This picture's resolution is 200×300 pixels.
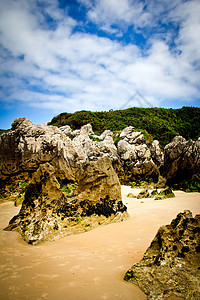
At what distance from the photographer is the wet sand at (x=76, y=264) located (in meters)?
1.79

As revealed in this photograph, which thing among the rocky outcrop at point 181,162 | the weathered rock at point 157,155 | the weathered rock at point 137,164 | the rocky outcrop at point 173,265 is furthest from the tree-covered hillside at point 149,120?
the rocky outcrop at point 173,265

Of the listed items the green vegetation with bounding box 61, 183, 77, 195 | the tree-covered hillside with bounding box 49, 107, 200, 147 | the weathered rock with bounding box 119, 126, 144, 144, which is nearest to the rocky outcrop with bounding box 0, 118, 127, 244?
the green vegetation with bounding box 61, 183, 77, 195

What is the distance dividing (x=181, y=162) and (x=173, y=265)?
1376cm

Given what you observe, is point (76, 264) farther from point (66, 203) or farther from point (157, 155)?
point (157, 155)

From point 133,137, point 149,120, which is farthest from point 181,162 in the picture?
point 149,120

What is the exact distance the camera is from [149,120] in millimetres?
40938

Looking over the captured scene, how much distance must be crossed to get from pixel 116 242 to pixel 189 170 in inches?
481

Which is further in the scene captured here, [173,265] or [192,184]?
[192,184]

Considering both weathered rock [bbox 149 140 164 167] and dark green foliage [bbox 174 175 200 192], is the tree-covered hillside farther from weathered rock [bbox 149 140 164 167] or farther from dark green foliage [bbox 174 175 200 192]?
dark green foliage [bbox 174 175 200 192]

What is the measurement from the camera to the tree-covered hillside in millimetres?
37656

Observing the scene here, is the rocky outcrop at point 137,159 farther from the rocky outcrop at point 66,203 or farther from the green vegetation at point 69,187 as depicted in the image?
the rocky outcrop at point 66,203

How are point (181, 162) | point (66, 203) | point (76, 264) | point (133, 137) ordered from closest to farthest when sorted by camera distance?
point (76, 264) < point (66, 203) < point (181, 162) < point (133, 137)

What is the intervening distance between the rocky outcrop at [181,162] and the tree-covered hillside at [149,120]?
19423 millimetres

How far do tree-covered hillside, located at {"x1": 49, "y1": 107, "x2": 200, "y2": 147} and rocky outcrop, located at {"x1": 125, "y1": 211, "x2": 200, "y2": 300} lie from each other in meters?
33.7
